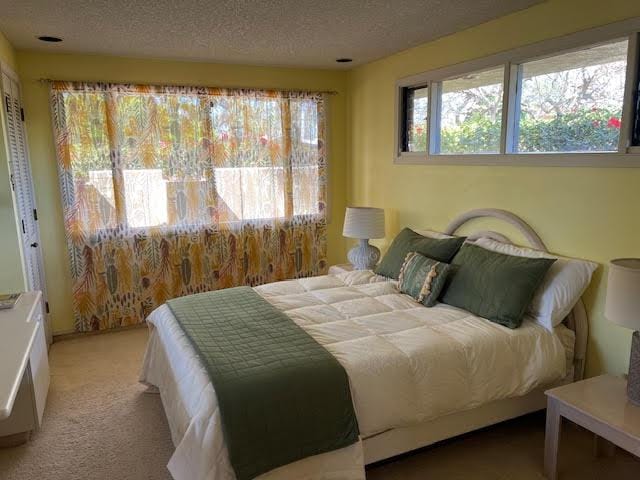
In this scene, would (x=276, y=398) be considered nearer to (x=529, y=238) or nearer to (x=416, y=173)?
(x=529, y=238)

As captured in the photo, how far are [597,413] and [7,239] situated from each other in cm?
345

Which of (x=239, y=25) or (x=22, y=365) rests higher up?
(x=239, y=25)

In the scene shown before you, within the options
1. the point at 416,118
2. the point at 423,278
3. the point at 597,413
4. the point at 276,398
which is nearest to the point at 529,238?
the point at 423,278

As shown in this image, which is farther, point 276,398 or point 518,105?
point 518,105

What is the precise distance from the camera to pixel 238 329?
2.49m

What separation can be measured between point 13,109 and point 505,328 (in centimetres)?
361

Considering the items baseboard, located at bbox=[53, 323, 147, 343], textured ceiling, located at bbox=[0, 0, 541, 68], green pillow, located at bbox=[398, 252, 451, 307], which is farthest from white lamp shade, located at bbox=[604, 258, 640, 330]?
baseboard, located at bbox=[53, 323, 147, 343]

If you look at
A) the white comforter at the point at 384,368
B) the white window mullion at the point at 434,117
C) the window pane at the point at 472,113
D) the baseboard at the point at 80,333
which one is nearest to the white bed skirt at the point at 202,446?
the white comforter at the point at 384,368

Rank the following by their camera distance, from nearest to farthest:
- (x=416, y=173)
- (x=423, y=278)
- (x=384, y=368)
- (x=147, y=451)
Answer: (x=384, y=368) < (x=147, y=451) < (x=423, y=278) < (x=416, y=173)

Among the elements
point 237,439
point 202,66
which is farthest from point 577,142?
point 202,66

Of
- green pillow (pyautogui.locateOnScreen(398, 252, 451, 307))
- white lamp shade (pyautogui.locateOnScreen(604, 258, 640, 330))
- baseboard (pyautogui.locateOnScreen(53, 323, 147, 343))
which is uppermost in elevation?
white lamp shade (pyautogui.locateOnScreen(604, 258, 640, 330))

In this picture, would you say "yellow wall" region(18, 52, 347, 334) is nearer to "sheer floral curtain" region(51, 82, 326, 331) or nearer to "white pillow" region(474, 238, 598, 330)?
"sheer floral curtain" region(51, 82, 326, 331)

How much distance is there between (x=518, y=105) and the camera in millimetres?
3055

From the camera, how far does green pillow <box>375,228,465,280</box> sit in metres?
3.19
